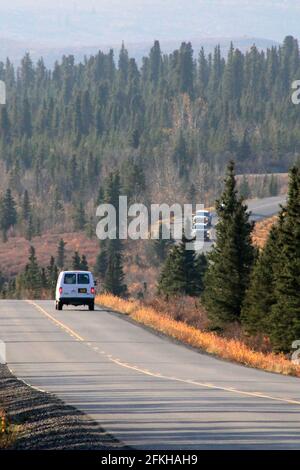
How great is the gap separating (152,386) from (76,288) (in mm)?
26903

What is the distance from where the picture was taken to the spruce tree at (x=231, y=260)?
174 feet

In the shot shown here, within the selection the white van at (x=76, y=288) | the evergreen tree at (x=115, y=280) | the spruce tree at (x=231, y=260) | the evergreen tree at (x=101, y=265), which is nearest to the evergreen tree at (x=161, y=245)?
the evergreen tree at (x=101, y=265)

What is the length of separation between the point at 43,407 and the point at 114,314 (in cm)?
3121

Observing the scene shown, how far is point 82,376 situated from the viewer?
27.5 meters

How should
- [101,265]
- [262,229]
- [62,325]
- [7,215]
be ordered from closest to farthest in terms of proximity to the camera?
[62,325], [101,265], [262,229], [7,215]

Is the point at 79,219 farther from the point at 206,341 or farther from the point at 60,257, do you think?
the point at 206,341

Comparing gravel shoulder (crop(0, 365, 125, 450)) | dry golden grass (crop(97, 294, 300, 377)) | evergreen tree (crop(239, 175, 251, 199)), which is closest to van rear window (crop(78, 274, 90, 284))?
dry golden grass (crop(97, 294, 300, 377))

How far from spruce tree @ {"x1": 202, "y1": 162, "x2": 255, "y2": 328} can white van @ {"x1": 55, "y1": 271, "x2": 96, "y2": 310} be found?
184 inches

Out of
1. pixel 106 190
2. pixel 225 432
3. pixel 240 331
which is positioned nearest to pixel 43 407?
pixel 225 432

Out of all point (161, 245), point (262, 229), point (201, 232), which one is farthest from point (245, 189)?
point (201, 232)

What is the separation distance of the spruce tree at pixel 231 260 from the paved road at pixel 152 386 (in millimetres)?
7495

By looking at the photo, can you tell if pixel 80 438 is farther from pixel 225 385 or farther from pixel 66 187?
pixel 66 187

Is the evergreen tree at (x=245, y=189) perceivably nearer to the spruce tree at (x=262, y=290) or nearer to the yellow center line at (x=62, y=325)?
the yellow center line at (x=62, y=325)

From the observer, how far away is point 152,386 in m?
24.6
